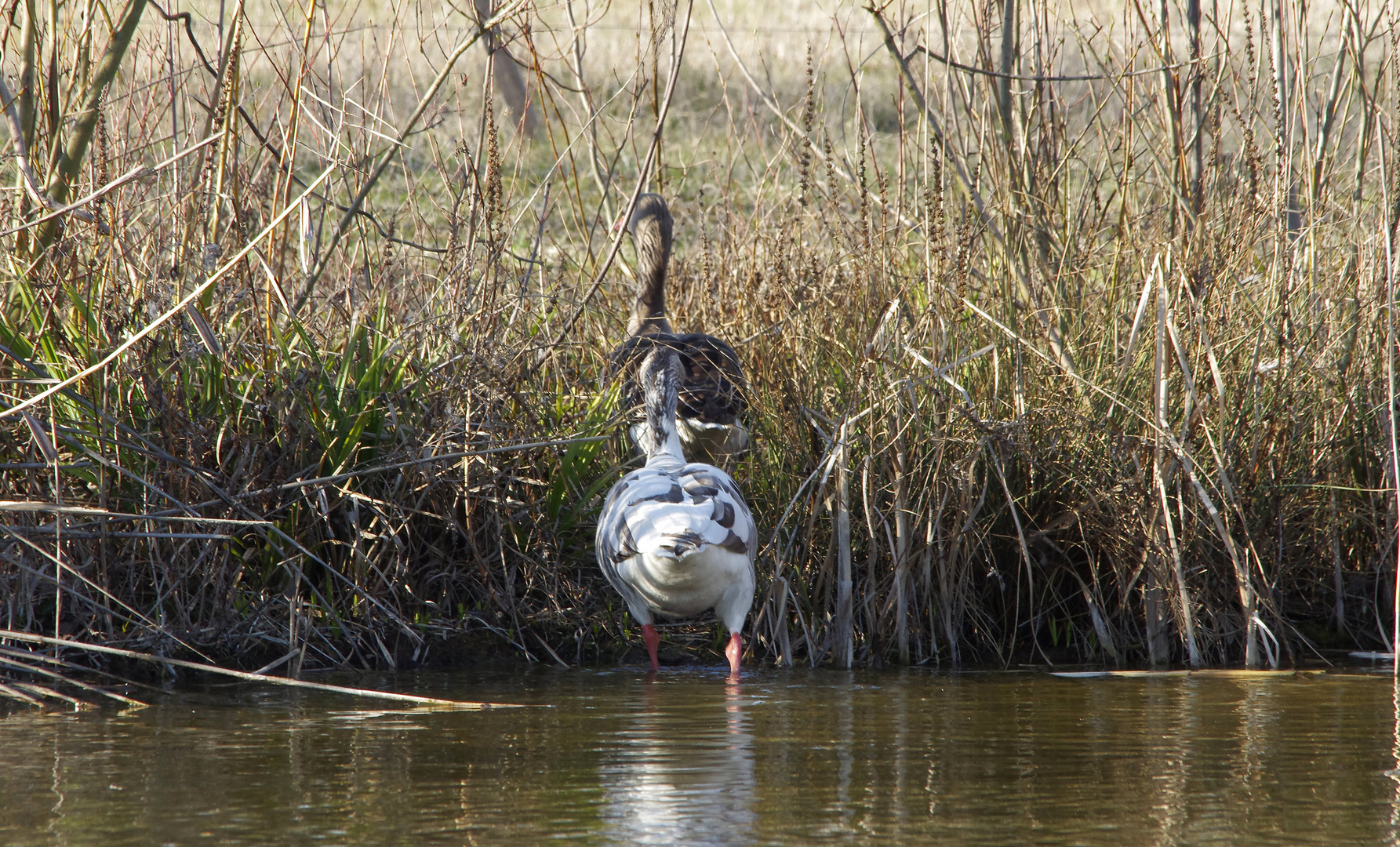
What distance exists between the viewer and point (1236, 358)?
16.1 feet

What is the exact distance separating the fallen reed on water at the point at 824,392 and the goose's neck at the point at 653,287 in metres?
1.46

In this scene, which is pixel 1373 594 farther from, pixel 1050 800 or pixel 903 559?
pixel 1050 800

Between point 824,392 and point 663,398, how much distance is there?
0.61 metres

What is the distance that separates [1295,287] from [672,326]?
2.82 meters

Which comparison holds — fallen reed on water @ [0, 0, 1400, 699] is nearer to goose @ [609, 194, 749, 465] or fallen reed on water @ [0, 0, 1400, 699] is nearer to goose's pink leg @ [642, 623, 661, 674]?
goose @ [609, 194, 749, 465]

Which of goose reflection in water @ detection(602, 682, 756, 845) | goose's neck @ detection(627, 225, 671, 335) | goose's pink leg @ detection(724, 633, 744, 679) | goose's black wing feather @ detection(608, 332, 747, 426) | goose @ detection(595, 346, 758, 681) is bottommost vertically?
goose reflection in water @ detection(602, 682, 756, 845)

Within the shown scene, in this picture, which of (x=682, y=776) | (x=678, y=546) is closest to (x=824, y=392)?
(x=678, y=546)

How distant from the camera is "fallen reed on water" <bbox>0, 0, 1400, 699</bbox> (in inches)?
180

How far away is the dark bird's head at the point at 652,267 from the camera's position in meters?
6.86

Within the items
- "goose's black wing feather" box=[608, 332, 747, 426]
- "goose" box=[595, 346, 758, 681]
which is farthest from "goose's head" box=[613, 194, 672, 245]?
"goose" box=[595, 346, 758, 681]

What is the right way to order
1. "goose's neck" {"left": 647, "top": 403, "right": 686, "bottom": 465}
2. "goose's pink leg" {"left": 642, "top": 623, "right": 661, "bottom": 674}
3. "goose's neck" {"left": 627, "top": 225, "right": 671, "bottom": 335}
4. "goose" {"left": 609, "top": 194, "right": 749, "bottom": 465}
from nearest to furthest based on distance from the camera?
"goose's pink leg" {"left": 642, "top": 623, "right": 661, "bottom": 674} → "goose's neck" {"left": 647, "top": 403, "right": 686, "bottom": 465} → "goose" {"left": 609, "top": 194, "right": 749, "bottom": 465} → "goose's neck" {"left": 627, "top": 225, "right": 671, "bottom": 335}

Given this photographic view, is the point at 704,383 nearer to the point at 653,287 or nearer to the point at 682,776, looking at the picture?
the point at 653,287

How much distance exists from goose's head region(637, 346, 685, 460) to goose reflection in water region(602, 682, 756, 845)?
47.7 inches

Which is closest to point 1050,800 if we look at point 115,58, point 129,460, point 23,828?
point 23,828
